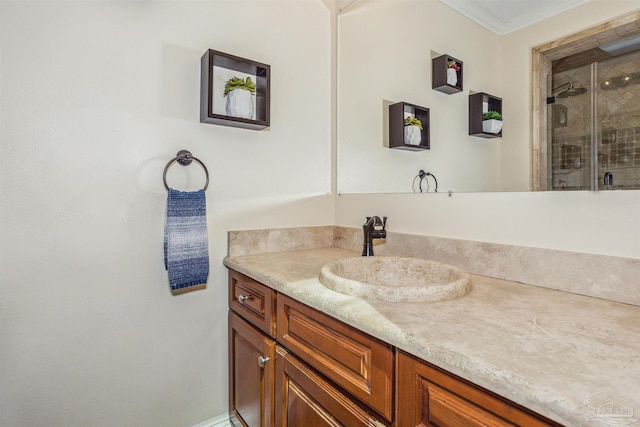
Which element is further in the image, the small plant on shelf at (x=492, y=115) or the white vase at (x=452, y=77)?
the white vase at (x=452, y=77)

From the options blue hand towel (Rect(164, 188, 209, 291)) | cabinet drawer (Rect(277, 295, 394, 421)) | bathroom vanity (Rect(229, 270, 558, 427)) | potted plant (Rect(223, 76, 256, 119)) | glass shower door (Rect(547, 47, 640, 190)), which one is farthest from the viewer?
potted plant (Rect(223, 76, 256, 119))

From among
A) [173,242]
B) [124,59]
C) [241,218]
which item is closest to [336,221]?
[241,218]

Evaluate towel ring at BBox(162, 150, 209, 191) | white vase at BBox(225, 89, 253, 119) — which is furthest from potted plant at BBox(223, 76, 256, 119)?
towel ring at BBox(162, 150, 209, 191)

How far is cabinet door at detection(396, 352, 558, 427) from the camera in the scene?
0.51 meters

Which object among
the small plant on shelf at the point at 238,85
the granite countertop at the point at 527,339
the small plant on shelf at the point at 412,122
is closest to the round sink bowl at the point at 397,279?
the granite countertop at the point at 527,339

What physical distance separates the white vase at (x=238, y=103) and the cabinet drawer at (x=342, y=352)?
76 cm

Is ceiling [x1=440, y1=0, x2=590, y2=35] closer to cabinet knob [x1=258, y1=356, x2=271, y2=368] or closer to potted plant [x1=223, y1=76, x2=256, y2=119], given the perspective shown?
potted plant [x1=223, y1=76, x2=256, y2=119]

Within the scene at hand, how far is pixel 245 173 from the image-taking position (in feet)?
4.92

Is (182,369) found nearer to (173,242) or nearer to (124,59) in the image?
(173,242)

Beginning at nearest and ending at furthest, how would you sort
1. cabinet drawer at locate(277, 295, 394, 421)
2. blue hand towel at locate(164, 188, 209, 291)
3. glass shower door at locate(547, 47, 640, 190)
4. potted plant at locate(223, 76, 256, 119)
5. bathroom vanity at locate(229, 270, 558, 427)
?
bathroom vanity at locate(229, 270, 558, 427)
cabinet drawer at locate(277, 295, 394, 421)
glass shower door at locate(547, 47, 640, 190)
blue hand towel at locate(164, 188, 209, 291)
potted plant at locate(223, 76, 256, 119)

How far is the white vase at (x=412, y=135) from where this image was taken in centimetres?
143

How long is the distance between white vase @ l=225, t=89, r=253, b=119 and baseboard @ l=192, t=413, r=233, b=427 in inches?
50.5

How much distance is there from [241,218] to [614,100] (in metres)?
1.31

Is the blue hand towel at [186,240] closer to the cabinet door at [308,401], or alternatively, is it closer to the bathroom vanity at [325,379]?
the bathroom vanity at [325,379]
